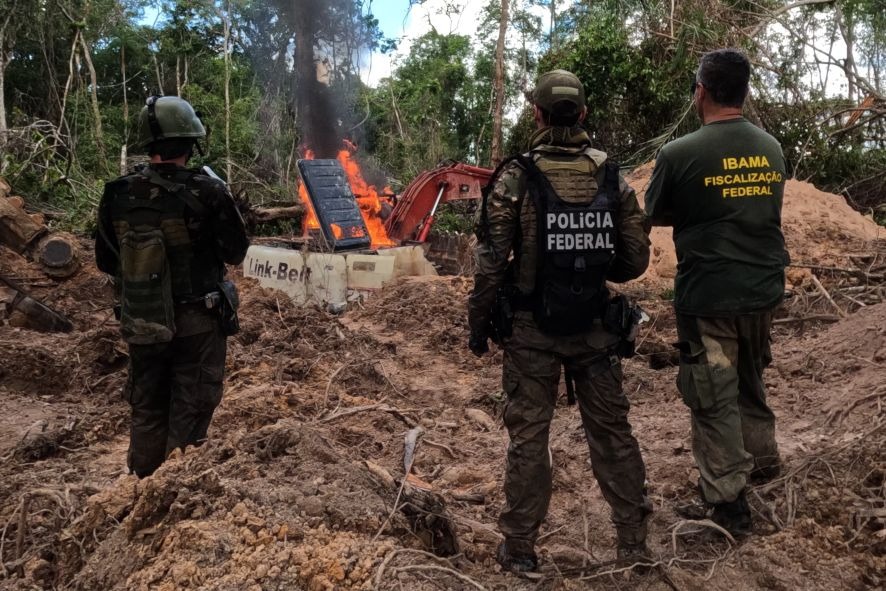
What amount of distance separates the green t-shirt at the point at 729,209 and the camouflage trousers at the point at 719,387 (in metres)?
0.10

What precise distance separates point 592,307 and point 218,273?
5.76ft

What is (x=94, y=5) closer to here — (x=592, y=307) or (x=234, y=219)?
(x=234, y=219)

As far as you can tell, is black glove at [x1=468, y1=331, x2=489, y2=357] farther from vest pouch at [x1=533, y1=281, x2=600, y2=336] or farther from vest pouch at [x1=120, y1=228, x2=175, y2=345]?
vest pouch at [x1=120, y1=228, x2=175, y2=345]

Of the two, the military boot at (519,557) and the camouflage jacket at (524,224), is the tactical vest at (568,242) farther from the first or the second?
the military boot at (519,557)

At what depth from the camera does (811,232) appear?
30.2 feet

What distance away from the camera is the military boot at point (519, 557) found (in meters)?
2.79

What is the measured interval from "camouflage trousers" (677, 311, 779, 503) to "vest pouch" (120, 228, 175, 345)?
7.40ft

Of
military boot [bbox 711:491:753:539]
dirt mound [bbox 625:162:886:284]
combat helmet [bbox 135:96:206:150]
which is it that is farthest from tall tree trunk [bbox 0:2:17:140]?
military boot [bbox 711:491:753:539]

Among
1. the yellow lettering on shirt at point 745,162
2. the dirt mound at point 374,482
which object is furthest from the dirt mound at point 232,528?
the yellow lettering on shirt at point 745,162

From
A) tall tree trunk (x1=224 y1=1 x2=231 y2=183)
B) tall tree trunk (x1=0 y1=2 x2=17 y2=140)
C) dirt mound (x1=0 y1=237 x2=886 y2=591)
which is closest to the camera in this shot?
dirt mound (x1=0 y1=237 x2=886 y2=591)

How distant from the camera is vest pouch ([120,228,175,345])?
10.3 feet

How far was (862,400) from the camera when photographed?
403 cm

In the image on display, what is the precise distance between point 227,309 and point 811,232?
8200mm

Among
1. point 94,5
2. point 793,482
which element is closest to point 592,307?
point 793,482
